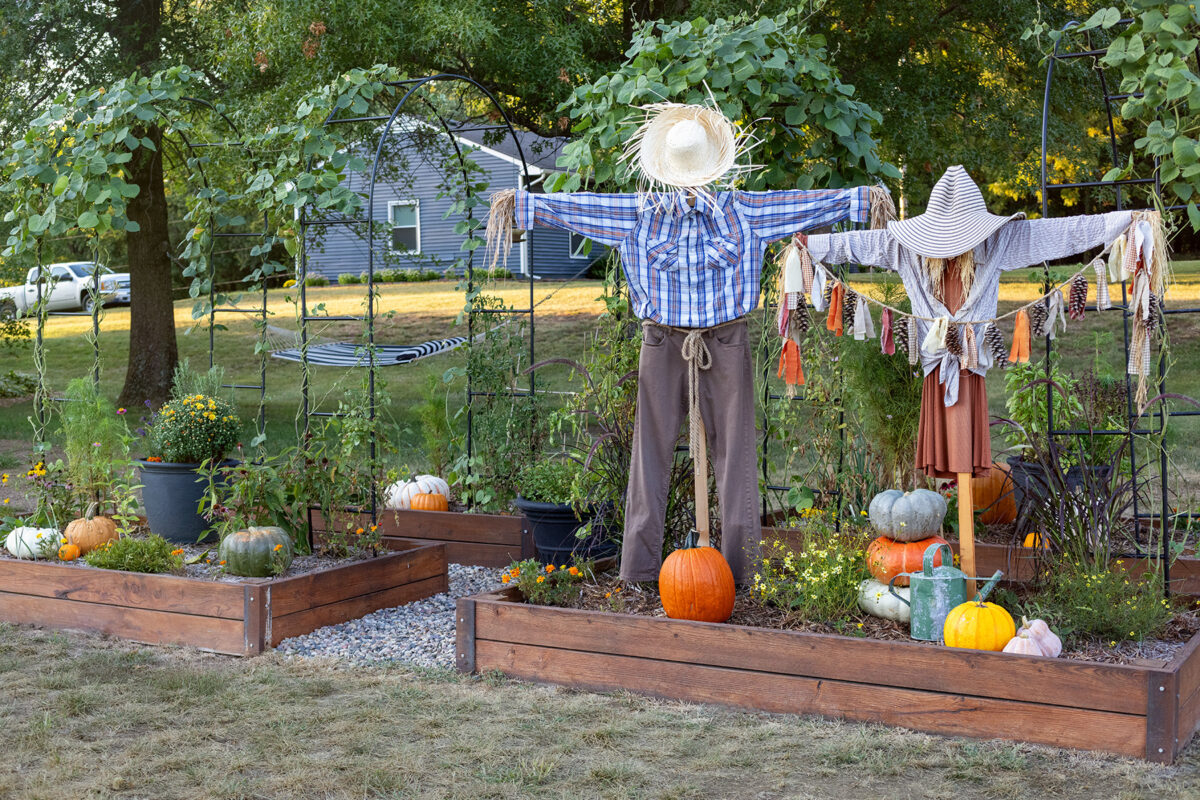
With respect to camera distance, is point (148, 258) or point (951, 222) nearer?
point (951, 222)

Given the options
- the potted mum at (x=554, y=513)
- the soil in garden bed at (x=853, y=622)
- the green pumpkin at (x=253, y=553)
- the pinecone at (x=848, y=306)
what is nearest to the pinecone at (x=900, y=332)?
the pinecone at (x=848, y=306)

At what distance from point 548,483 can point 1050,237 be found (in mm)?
2445

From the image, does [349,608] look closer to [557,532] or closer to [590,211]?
[557,532]

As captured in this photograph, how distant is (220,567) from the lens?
16.3ft

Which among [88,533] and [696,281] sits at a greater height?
[696,281]

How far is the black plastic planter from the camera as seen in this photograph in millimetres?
5172

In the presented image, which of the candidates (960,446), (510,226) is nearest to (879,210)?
(960,446)

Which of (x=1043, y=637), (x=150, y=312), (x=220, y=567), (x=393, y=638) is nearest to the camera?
(x=1043, y=637)

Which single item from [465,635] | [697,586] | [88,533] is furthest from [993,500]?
[88,533]

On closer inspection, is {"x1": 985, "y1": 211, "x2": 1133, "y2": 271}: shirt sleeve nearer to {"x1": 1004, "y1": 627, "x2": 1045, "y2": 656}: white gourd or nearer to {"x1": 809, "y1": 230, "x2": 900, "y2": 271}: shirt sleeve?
{"x1": 809, "y1": 230, "x2": 900, "y2": 271}: shirt sleeve

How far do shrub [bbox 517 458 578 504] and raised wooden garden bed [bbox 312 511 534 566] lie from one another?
50 centimetres

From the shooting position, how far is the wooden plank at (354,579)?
14.9ft

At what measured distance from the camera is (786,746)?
3340 mm

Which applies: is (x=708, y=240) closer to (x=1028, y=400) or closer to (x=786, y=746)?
(x=786, y=746)
